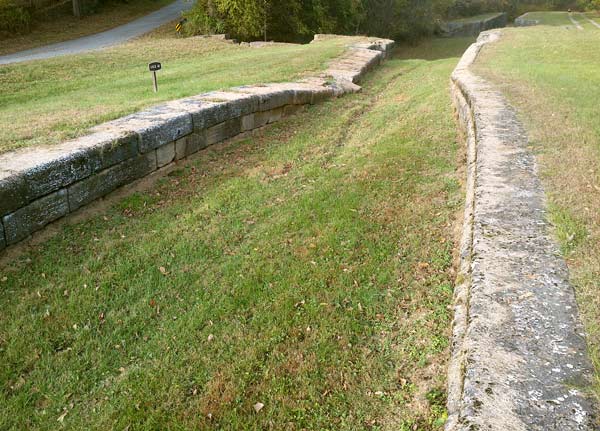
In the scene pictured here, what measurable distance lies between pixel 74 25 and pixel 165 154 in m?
21.1


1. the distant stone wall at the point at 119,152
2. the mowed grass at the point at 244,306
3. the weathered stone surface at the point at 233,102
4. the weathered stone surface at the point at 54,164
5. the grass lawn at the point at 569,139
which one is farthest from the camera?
the weathered stone surface at the point at 233,102

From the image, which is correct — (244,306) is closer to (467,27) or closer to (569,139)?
(569,139)

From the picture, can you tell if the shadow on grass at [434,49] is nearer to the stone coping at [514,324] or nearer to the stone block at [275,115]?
the stone block at [275,115]

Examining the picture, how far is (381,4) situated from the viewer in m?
30.0

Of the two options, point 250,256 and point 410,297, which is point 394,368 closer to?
→ point 410,297

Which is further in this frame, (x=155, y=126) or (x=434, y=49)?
(x=434, y=49)

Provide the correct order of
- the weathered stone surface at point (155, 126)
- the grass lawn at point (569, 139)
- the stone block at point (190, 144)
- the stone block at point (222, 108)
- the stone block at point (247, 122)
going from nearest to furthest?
1. the grass lawn at point (569, 139)
2. the weathered stone surface at point (155, 126)
3. the stone block at point (190, 144)
4. the stone block at point (222, 108)
5. the stone block at point (247, 122)

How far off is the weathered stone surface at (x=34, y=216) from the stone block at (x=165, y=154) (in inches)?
54.2

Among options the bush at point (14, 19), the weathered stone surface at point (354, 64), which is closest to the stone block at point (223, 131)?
the weathered stone surface at point (354, 64)

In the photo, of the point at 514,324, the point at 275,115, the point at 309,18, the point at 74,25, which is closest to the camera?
the point at 514,324

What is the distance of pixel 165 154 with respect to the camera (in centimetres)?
574

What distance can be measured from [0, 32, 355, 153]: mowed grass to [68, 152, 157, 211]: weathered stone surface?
1.85ft

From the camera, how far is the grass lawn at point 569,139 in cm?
307

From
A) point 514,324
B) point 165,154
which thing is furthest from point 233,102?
point 514,324
